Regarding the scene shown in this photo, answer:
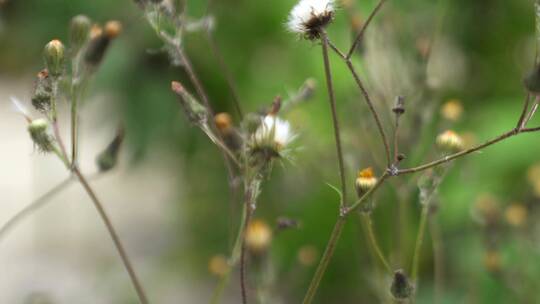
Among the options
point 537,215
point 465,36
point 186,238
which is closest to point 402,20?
point 465,36

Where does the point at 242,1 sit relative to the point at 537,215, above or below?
above

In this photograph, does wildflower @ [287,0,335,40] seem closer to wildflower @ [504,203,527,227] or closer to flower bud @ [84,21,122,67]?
flower bud @ [84,21,122,67]

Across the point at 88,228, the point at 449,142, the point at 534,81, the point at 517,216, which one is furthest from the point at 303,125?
the point at 88,228

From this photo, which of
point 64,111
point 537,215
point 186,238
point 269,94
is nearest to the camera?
point 537,215

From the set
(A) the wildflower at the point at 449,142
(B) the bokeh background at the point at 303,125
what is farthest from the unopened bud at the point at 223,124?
(B) the bokeh background at the point at 303,125

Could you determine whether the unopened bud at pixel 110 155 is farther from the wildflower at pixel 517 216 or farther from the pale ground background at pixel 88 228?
the pale ground background at pixel 88 228

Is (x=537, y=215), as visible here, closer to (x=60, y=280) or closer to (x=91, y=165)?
(x=60, y=280)
